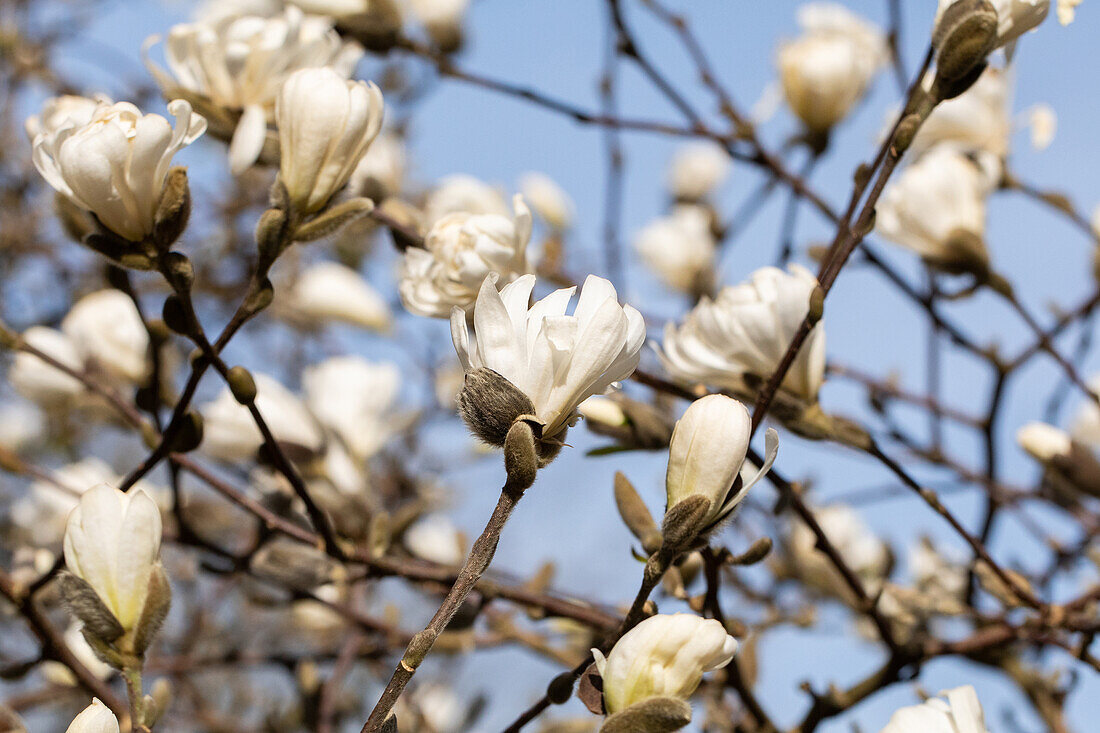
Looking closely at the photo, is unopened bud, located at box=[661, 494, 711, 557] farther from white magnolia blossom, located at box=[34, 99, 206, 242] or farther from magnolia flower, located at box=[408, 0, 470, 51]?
magnolia flower, located at box=[408, 0, 470, 51]

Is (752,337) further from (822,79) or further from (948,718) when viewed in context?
(822,79)

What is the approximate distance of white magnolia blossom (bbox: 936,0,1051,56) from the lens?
1.91 feet

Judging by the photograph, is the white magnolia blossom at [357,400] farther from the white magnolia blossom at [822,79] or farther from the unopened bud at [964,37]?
the unopened bud at [964,37]

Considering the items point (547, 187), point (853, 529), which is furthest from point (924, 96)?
point (547, 187)

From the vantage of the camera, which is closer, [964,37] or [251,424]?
[964,37]

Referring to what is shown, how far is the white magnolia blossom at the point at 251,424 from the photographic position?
0.98m

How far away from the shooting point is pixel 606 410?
660mm

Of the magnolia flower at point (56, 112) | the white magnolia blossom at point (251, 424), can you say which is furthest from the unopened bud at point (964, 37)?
the white magnolia blossom at point (251, 424)

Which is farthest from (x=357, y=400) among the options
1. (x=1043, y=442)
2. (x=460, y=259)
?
(x=1043, y=442)

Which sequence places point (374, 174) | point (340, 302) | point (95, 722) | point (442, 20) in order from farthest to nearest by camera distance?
point (340, 302)
point (442, 20)
point (374, 174)
point (95, 722)

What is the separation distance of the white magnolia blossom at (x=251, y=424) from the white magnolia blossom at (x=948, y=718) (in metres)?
0.62

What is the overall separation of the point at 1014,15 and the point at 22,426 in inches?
89.5

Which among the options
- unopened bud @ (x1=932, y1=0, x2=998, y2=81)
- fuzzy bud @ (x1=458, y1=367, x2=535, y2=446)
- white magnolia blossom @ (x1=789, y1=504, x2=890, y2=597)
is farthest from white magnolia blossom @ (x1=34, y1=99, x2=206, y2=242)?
white magnolia blossom @ (x1=789, y1=504, x2=890, y2=597)

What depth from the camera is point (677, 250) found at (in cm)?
176
